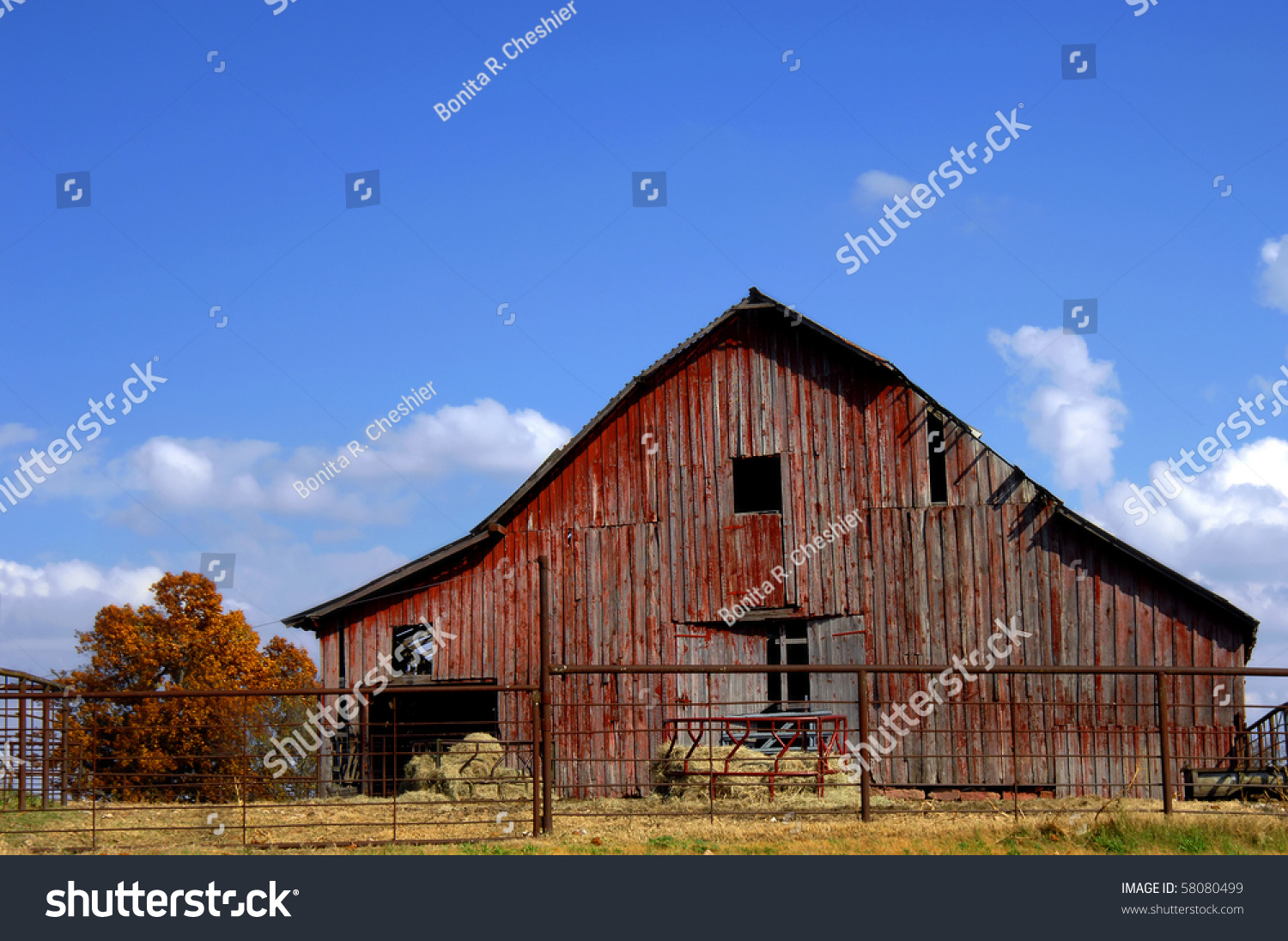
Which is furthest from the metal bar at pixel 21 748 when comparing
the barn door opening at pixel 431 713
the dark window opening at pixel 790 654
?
the dark window opening at pixel 790 654

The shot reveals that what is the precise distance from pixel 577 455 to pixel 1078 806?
9.59m

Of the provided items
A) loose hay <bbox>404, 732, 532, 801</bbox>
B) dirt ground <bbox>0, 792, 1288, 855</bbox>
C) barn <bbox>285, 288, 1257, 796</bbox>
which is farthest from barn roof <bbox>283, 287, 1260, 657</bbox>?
dirt ground <bbox>0, 792, 1288, 855</bbox>

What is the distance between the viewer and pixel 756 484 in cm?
1995

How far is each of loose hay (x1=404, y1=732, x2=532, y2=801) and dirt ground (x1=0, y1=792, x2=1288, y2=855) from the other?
2268 millimetres

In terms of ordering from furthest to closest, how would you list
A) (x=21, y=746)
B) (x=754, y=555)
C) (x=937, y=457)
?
(x=754, y=555) < (x=937, y=457) < (x=21, y=746)

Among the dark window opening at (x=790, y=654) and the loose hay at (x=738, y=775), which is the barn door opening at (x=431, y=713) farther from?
the loose hay at (x=738, y=775)

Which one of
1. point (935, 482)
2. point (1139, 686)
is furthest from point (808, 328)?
point (1139, 686)

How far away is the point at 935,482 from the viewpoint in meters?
18.3

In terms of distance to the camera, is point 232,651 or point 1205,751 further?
point 232,651

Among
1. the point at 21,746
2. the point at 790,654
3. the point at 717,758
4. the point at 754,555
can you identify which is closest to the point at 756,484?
the point at 754,555

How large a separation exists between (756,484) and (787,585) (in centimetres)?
217

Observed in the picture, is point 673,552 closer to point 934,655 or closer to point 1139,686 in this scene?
point 934,655

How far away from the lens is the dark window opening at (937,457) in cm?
1825

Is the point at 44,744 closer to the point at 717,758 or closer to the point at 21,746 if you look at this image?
the point at 21,746
